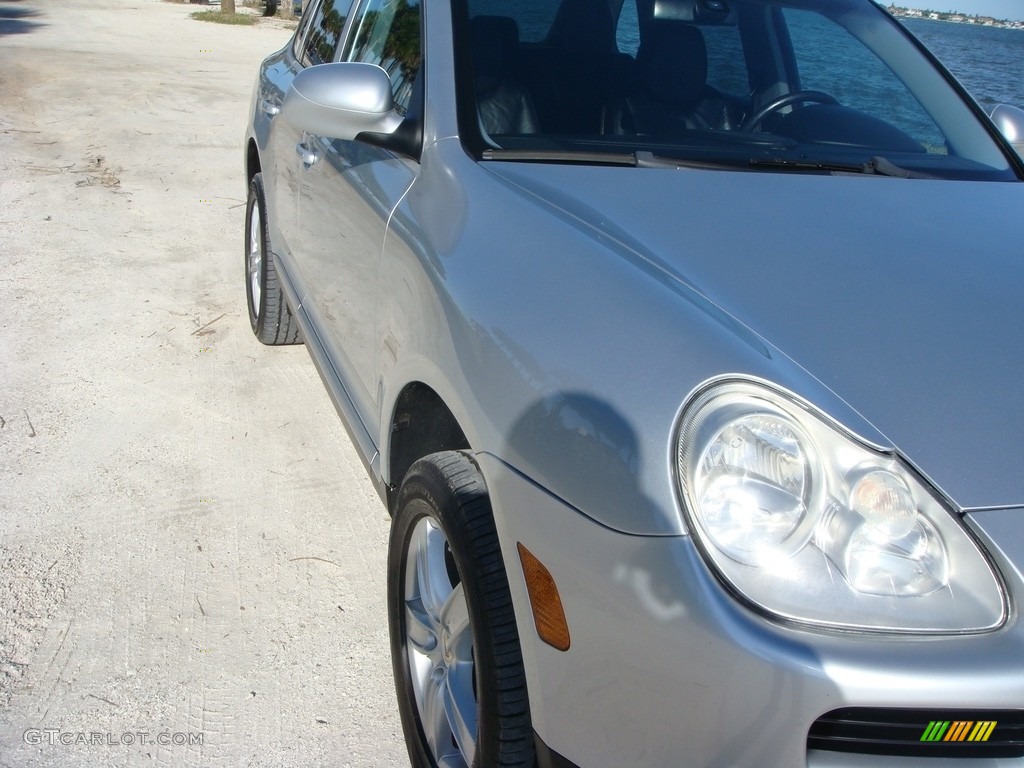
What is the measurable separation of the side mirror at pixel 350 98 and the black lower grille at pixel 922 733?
1.70 m

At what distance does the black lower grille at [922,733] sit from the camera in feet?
4.30

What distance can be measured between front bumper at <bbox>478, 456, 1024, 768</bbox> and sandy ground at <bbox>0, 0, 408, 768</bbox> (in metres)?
1.05

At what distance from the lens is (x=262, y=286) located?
429 cm

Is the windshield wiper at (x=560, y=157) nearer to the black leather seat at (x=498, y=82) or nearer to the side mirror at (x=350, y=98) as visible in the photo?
the black leather seat at (x=498, y=82)

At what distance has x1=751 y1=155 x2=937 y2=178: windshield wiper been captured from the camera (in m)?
2.44

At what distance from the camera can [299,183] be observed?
3375 millimetres

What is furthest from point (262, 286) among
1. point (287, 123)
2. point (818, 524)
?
point (818, 524)

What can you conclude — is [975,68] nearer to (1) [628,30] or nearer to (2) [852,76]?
(2) [852,76]

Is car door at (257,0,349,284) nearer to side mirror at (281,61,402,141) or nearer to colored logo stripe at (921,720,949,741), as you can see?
side mirror at (281,61,402,141)

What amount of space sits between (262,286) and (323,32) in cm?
108

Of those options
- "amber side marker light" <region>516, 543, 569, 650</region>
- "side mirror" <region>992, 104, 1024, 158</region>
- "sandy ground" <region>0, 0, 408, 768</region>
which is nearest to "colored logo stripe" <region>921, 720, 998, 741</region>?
"amber side marker light" <region>516, 543, 569, 650</region>

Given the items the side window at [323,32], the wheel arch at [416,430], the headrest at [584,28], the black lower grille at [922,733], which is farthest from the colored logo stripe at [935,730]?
the side window at [323,32]

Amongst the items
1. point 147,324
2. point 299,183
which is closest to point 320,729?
point 299,183

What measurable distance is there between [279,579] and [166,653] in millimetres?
427
